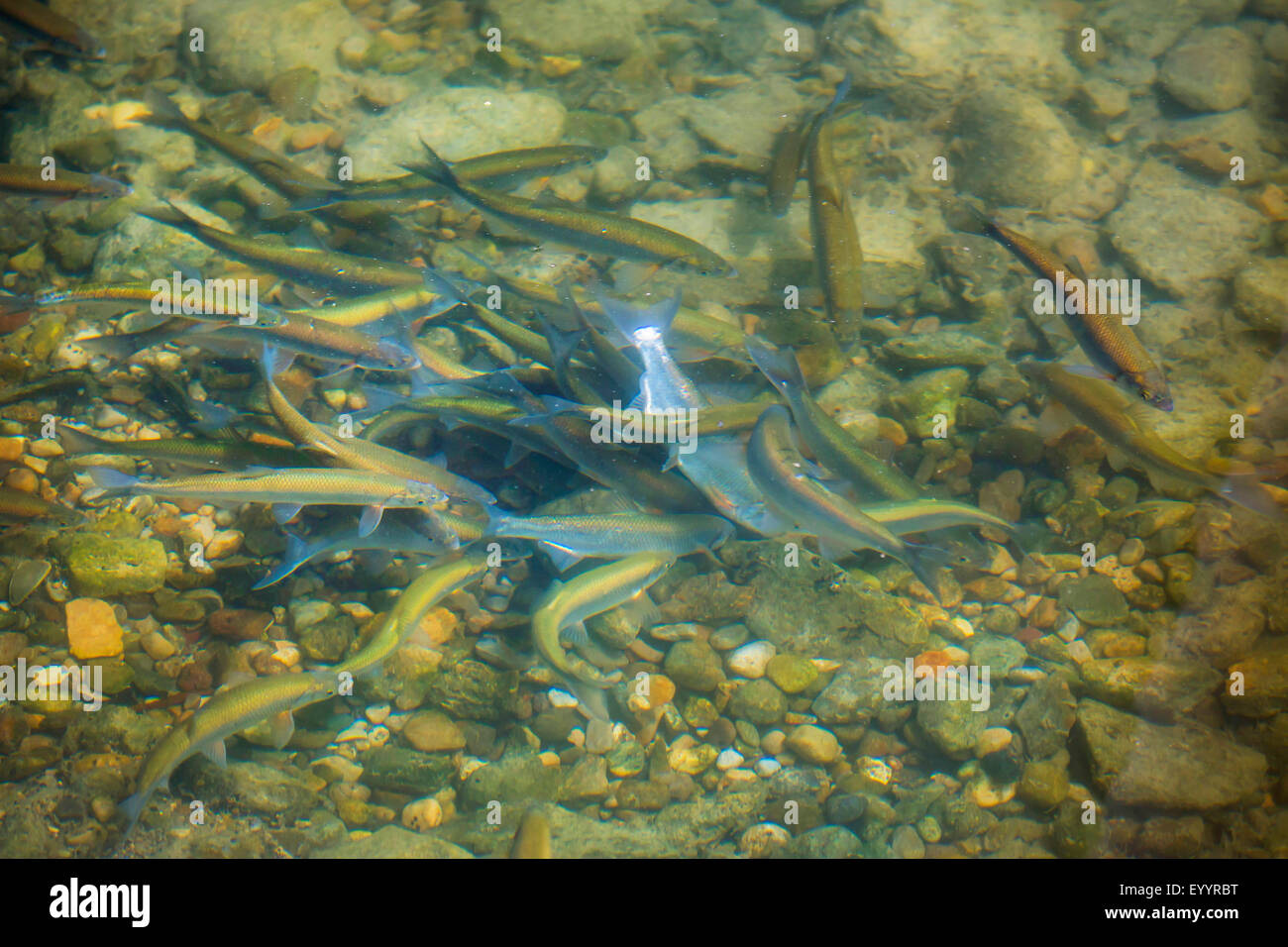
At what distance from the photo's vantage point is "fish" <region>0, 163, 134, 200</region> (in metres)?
5.07

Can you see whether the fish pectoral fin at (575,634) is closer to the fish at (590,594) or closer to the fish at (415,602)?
the fish at (590,594)

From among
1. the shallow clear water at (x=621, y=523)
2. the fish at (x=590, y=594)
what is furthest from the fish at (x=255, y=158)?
the fish at (x=590, y=594)

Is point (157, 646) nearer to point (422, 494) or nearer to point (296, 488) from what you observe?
point (296, 488)

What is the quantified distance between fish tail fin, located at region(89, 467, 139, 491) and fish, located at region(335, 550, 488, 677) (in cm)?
150

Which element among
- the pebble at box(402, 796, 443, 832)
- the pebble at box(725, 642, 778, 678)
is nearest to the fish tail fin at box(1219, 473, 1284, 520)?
the pebble at box(725, 642, 778, 678)

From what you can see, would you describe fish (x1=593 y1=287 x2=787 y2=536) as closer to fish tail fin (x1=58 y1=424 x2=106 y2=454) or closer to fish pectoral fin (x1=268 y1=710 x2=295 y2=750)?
fish pectoral fin (x1=268 y1=710 x2=295 y2=750)

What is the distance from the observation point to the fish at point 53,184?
5.07m

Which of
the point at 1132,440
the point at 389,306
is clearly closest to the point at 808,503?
the point at 1132,440

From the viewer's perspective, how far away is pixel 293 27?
23.8ft

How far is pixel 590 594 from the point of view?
382 centimetres

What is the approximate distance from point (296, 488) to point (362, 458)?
0.39 meters

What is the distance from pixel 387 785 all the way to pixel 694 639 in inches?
74.6
